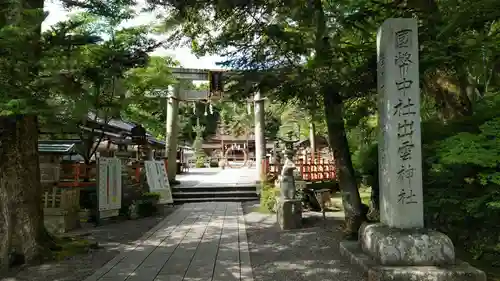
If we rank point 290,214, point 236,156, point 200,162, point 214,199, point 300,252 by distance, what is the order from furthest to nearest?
point 236,156, point 200,162, point 214,199, point 290,214, point 300,252

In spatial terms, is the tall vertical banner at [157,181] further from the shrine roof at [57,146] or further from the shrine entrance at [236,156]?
the shrine entrance at [236,156]

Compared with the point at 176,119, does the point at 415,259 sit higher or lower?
lower

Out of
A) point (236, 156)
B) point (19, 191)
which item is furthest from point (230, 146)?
point (19, 191)

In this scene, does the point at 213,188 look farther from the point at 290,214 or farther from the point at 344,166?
the point at 344,166

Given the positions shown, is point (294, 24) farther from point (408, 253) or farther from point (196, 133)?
point (196, 133)

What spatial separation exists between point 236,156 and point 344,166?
111 feet

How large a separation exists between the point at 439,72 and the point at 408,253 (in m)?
4.01

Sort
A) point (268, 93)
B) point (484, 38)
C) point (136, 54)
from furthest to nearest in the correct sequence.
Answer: point (268, 93), point (136, 54), point (484, 38)

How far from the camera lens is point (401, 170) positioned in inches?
200

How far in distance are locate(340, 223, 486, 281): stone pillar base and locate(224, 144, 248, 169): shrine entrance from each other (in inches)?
1239

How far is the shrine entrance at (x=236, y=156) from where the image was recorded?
37219 mm

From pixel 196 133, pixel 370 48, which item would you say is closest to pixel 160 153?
pixel 196 133

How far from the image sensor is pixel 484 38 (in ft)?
17.0

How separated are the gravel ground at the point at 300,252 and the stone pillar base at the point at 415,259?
0.52m
